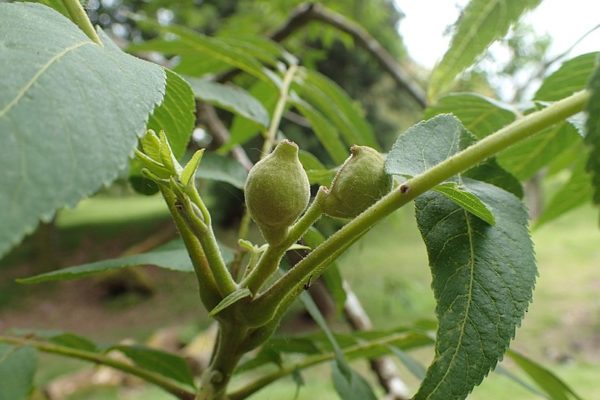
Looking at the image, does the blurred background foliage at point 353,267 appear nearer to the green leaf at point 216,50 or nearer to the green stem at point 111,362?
the green leaf at point 216,50

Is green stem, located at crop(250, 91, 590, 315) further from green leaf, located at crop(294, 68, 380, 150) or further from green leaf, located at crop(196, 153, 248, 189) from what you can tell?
green leaf, located at crop(294, 68, 380, 150)

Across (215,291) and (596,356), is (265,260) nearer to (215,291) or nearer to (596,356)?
(215,291)

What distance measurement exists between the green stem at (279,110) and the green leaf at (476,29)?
0.25m

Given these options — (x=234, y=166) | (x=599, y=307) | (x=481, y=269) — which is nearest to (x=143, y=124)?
(x=481, y=269)

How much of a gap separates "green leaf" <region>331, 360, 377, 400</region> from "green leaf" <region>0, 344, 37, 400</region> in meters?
0.35

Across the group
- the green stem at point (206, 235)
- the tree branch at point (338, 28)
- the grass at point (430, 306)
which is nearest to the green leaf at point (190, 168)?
the green stem at point (206, 235)

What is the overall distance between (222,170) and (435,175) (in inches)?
14.7

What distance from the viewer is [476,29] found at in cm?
58

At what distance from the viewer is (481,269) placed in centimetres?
46

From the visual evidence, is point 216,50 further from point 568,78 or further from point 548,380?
point 548,380

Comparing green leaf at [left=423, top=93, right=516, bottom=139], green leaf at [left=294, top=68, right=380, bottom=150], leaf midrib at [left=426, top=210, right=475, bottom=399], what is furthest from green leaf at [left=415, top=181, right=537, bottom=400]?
green leaf at [left=294, top=68, right=380, bottom=150]

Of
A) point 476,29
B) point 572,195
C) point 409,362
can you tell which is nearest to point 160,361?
point 409,362

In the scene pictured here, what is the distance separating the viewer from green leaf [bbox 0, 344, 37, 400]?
0.67 meters

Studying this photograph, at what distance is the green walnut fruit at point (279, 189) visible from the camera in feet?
1.43
